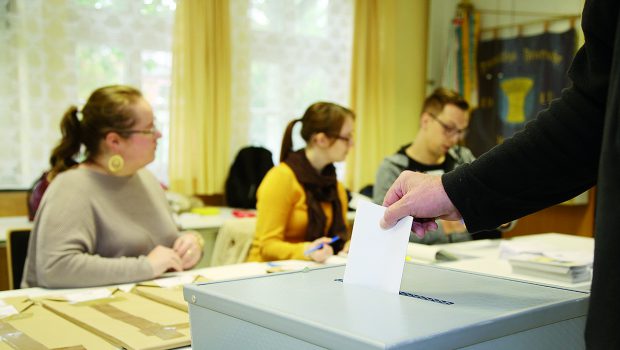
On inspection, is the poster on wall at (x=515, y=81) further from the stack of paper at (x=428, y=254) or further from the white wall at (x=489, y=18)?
the stack of paper at (x=428, y=254)

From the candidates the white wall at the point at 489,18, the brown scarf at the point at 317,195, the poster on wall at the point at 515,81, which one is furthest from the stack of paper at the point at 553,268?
the white wall at the point at 489,18

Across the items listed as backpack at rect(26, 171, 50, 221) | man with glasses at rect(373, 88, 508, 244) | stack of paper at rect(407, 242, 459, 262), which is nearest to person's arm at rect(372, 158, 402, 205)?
man with glasses at rect(373, 88, 508, 244)

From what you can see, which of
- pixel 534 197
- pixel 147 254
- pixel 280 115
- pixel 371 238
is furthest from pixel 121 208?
pixel 280 115

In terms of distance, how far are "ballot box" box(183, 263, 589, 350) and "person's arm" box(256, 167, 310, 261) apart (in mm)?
1394

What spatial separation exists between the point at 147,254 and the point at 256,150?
7.86 ft

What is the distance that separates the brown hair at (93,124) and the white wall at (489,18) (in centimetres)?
359

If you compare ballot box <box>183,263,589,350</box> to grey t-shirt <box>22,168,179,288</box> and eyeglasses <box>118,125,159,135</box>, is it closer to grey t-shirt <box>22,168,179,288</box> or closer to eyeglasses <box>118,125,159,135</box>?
grey t-shirt <box>22,168,179,288</box>

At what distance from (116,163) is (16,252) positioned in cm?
46

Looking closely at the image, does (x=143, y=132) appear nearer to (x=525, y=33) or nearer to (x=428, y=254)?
(x=428, y=254)

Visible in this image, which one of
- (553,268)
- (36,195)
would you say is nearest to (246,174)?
(36,195)

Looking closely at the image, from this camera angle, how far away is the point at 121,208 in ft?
6.95

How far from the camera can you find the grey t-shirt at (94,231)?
183 cm

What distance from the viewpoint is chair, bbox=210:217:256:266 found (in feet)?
9.29

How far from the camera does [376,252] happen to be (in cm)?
106
